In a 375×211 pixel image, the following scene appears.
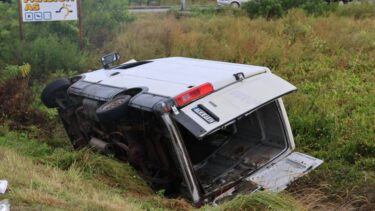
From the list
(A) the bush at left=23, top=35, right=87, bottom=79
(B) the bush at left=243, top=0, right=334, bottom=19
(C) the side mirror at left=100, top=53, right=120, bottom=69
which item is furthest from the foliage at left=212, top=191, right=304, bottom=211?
(B) the bush at left=243, top=0, right=334, bottom=19

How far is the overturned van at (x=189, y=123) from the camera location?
196 inches

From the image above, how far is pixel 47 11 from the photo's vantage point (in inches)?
425

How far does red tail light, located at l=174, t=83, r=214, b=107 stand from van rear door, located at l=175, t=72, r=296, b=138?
0.04m

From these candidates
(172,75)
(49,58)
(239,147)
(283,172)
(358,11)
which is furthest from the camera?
(358,11)

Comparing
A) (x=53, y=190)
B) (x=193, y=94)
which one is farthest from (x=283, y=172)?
Result: (x=53, y=190)

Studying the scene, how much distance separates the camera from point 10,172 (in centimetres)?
476

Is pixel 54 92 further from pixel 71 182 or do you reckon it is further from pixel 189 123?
pixel 189 123

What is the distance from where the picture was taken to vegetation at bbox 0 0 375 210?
190 inches

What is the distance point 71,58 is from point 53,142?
10.3ft

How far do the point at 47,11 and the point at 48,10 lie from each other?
0.10 ft

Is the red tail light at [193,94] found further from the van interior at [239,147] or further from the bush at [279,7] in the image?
the bush at [279,7]

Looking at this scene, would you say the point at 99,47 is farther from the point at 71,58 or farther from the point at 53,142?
the point at 53,142

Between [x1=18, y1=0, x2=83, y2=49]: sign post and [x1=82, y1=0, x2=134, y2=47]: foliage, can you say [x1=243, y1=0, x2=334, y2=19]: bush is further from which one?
[x1=18, y1=0, x2=83, y2=49]: sign post

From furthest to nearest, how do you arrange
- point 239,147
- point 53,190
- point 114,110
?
point 239,147 < point 114,110 < point 53,190
